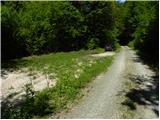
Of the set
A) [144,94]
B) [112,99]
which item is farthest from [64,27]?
[112,99]

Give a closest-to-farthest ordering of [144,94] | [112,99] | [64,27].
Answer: [112,99] < [144,94] < [64,27]

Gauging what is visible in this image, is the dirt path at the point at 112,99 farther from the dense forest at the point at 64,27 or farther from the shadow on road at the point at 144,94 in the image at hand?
the dense forest at the point at 64,27

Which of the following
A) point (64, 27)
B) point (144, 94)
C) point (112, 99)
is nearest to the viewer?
point (112, 99)

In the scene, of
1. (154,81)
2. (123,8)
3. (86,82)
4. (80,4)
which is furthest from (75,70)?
(123,8)

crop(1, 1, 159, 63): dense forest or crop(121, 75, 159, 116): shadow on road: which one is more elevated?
crop(1, 1, 159, 63): dense forest

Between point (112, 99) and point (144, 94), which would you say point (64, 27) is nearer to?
point (144, 94)

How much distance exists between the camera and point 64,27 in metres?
40.5

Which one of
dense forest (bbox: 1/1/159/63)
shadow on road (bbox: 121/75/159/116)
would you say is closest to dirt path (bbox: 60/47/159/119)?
shadow on road (bbox: 121/75/159/116)

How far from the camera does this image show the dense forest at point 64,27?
94.7ft

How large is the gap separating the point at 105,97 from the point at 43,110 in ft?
9.63

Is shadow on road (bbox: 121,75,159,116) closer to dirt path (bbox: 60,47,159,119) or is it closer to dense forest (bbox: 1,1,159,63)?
dirt path (bbox: 60,47,159,119)

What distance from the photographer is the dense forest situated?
28859 mm

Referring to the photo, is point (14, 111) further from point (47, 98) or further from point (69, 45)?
point (69, 45)

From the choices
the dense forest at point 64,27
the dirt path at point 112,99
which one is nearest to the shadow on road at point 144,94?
the dirt path at point 112,99
